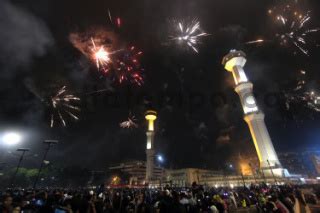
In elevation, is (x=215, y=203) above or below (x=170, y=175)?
below

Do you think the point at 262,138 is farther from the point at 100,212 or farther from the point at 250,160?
the point at 100,212

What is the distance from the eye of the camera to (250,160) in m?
96.4

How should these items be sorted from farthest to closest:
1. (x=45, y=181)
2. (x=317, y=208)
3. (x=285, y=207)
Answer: (x=45, y=181) → (x=317, y=208) → (x=285, y=207)

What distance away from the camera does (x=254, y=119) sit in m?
56.2

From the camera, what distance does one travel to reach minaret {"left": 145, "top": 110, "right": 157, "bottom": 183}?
8175cm

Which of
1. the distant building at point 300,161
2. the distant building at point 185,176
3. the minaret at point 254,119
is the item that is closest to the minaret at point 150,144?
the distant building at point 185,176

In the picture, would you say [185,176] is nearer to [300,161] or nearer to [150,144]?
[150,144]

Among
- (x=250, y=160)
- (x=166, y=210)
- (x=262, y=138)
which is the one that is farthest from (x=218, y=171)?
(x=166, y=210)

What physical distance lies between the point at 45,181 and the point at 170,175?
59222mm

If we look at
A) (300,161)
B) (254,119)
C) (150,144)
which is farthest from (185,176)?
(300,161)

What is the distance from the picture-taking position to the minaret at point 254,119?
50881 mm

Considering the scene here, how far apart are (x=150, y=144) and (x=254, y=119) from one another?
4901 centimetres

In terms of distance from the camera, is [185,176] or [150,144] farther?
[150,144]

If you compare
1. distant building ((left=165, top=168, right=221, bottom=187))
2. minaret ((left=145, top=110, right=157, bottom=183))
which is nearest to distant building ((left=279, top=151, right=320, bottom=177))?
distant building ((left=165, top=168, right=221, bottom=187))
